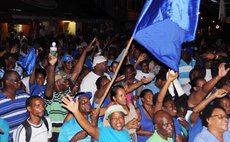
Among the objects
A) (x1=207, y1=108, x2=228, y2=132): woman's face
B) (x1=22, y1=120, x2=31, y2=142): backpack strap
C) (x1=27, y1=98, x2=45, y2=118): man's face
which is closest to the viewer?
(x1=207, y1=108, x2=228, y2=132): woman's face

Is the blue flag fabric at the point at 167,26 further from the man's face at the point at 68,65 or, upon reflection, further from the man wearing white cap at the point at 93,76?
the man's face at the point at 68,65

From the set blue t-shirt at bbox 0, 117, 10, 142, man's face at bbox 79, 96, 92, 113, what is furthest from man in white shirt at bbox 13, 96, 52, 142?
man's face at bbox 79, 96, 92, 113

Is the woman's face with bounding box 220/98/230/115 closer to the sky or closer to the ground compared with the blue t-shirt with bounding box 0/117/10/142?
closer to the sky

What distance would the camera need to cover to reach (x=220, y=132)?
15.6 feet

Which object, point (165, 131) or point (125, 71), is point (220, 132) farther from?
point (125, 71)

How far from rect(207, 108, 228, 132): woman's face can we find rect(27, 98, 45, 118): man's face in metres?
2.01

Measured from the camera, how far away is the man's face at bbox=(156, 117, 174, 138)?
15.7ft

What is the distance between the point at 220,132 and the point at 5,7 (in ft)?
37.3

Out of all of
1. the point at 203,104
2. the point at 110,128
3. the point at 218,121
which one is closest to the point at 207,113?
the point at 218,121

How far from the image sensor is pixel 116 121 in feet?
15.7

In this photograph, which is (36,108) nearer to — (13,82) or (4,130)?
(4,130)

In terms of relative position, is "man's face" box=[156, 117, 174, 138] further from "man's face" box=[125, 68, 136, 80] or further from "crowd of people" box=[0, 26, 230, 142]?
"man's face" box=[125, 68, 136, 80]

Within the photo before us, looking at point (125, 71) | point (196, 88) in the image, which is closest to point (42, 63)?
point (125, 71)

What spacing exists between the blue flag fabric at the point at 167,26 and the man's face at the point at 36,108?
1.43m
